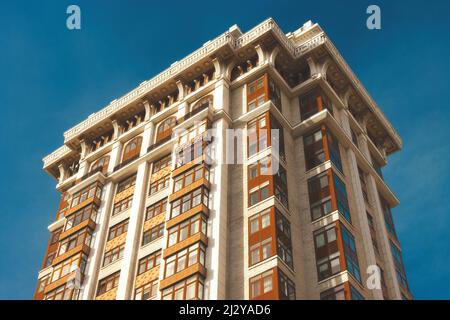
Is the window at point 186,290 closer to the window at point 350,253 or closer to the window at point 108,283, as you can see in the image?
the window at point 108,283

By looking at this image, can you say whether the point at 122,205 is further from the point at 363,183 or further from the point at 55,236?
the point at 363,183

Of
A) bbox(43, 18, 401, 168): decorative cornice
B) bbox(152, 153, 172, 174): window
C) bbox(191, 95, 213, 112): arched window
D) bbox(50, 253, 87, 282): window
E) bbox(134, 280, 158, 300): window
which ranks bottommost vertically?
bbox(134, 280, 158, 300): window

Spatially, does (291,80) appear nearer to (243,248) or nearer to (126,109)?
(126,109)

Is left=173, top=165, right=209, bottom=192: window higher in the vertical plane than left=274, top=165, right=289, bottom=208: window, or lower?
higher

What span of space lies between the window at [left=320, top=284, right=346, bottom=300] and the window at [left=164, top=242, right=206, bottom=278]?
9279mm

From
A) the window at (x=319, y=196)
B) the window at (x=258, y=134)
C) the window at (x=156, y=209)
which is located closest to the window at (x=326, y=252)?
the window at (x=319, y=196)

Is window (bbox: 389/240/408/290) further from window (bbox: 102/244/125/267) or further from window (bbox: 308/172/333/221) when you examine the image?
window (bbox: 102/244/125/267)

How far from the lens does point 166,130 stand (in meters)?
73.4

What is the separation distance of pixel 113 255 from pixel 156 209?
550 cm

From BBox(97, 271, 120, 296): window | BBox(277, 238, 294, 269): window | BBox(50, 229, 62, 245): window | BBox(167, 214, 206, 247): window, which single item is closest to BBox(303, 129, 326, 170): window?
BBox(277, 238, 294, 269): window

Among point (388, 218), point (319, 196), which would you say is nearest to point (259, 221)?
point (319, 196)

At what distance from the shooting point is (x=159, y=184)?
67562 millimetres

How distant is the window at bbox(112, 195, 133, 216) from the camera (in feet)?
224

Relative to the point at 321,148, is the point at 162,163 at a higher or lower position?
higher
